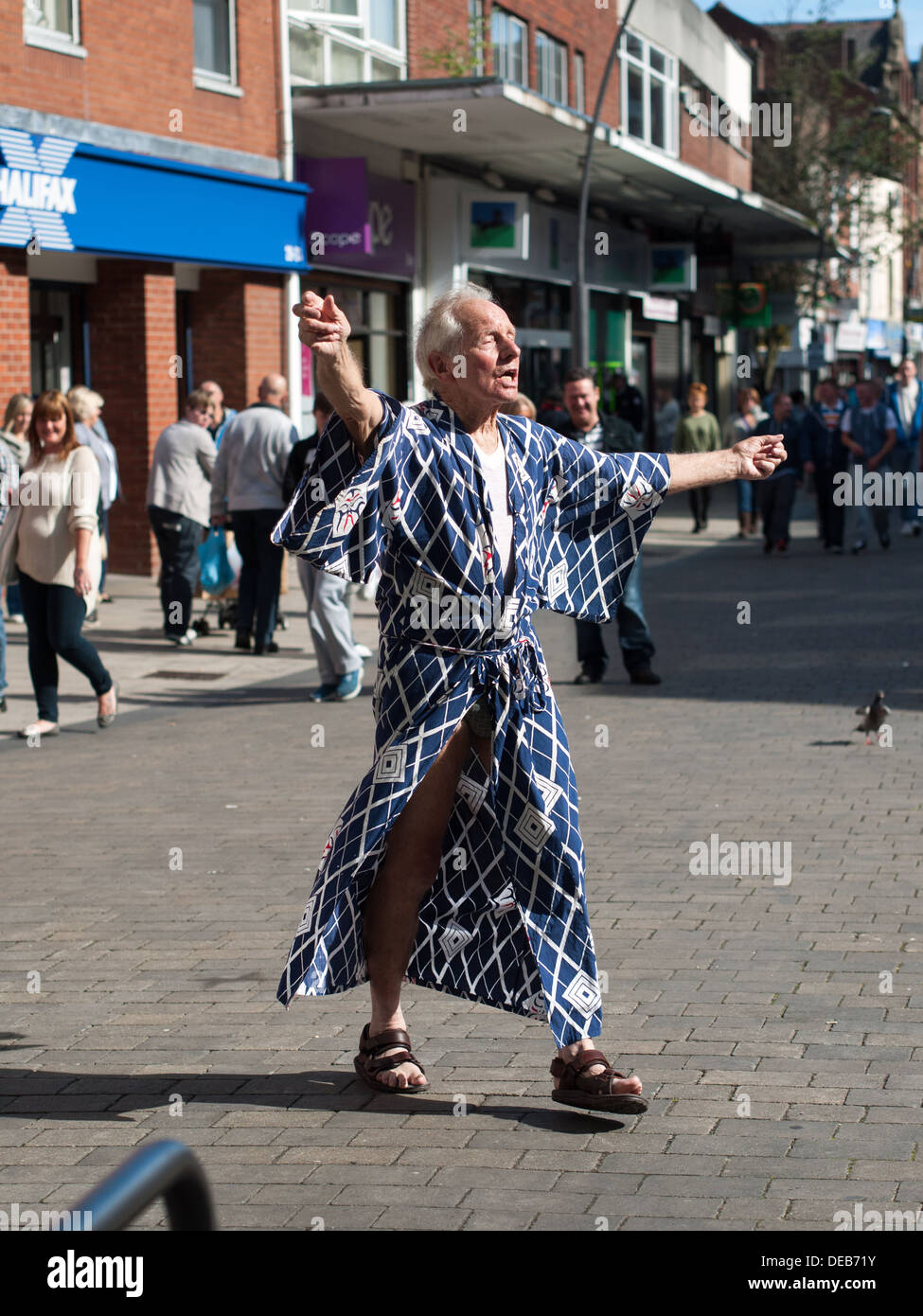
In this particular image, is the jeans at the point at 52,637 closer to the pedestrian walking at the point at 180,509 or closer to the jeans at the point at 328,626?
the jeans at the point at 328,626

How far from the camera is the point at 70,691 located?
39.5ft

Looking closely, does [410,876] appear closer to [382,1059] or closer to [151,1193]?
[382,1059]

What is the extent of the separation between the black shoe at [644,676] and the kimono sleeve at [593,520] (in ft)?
23.4

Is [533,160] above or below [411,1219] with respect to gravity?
above

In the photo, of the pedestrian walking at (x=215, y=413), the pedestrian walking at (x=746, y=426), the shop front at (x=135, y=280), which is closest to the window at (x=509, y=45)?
the pedestrian walking at (x=746, y=426)

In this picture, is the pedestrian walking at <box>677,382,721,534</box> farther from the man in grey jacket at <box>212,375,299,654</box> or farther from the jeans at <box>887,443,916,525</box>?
the man in grey jacket at <box>212,375,299,654</box>

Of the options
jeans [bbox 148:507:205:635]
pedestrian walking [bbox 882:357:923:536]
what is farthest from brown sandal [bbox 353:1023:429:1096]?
pedestrian walking [bbox 882:357:923:536]

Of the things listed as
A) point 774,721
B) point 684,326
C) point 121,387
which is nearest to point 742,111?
point 684,326

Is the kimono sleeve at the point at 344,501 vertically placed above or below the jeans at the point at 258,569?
above

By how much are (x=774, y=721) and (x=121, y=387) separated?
9.77 metres

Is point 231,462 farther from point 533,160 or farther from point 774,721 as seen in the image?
point 533,160

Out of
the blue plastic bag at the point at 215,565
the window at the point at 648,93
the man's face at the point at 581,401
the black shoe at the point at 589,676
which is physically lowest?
the black shoe at the point at 589,676

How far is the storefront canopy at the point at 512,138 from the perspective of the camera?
63.9ft

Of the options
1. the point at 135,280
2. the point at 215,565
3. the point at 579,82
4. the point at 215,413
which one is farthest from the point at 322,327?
the point at 579,82
